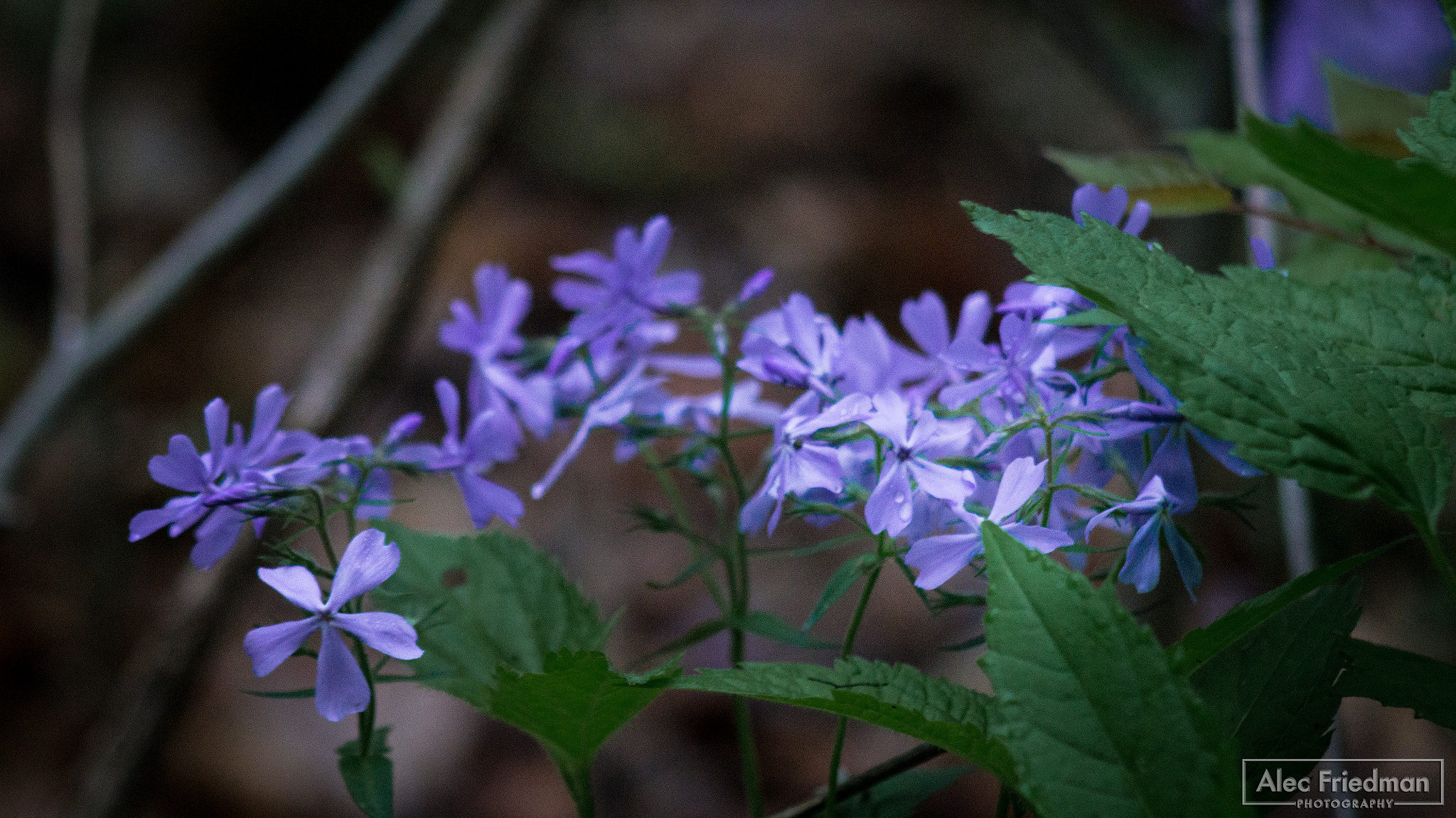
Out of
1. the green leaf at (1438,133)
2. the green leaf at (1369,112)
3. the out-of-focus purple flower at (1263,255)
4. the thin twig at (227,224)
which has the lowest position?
the out-of-focus purple flower at (1263,255)

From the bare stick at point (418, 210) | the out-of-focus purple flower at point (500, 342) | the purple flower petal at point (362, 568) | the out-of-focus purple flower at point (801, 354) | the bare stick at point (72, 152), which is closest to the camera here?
the purple flower petal at point (362, 568)

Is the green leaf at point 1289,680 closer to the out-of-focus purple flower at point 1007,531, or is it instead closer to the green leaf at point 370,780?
the out-of-focus purple flower at point 1007,531

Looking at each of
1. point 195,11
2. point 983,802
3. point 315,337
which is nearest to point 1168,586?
point 983,802

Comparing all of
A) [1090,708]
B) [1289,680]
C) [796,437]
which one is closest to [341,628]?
[796,437]

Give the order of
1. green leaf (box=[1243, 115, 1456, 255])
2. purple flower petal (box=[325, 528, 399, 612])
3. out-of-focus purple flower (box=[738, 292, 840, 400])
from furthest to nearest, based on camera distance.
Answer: out-of-focus purple flower (box=[738, 292, 840, 400]), purple flower petal (box=[325, 528, 399, 612]), green leaf (box=[1243, 115, 1456, 255])

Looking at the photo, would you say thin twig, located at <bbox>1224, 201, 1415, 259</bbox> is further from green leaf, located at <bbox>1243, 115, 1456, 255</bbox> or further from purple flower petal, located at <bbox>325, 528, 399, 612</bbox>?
purple flower petal, located at <bbox>325, 528, 399, 612</bbox>

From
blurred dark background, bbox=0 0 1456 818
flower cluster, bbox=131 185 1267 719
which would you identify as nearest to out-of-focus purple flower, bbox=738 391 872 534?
flower cluster, bbox=131 185 1267 719

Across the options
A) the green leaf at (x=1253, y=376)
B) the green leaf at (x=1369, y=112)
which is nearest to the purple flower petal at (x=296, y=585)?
the green leaf at (x=1253, y=376)

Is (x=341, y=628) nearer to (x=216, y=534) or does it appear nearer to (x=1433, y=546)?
(x=216, y=534)
